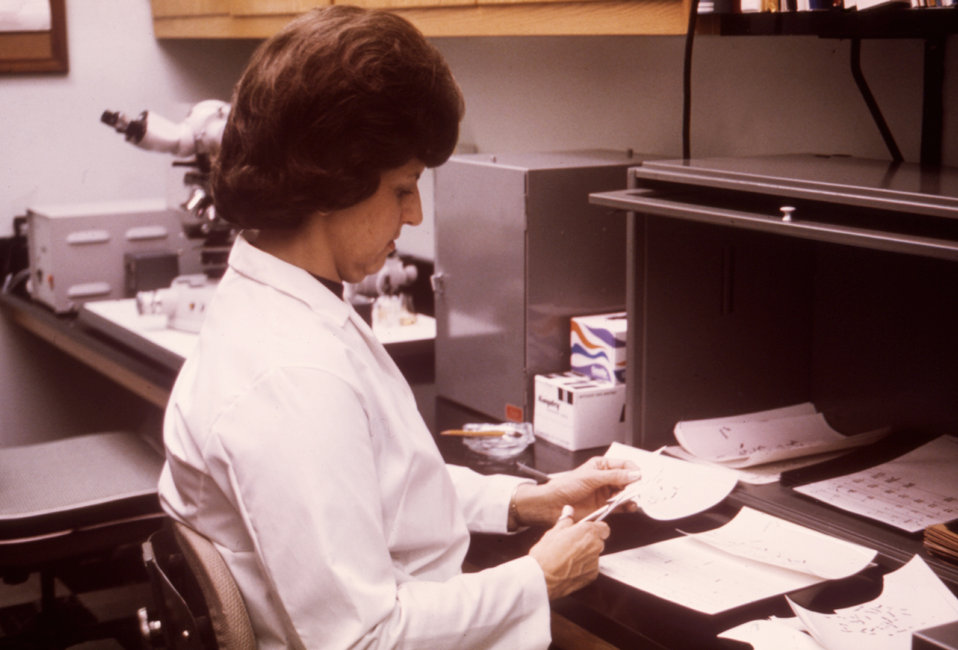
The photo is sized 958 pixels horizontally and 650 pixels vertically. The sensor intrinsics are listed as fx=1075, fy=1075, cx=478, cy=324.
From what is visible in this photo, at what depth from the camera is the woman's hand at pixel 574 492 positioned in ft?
4.51

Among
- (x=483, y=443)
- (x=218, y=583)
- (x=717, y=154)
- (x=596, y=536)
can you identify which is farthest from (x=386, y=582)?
(x=717, y=154)

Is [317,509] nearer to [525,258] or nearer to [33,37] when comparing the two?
[525,258]

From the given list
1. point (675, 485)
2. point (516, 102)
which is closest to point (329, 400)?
point (675, 485)

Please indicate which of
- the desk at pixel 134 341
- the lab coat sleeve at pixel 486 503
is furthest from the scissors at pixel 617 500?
the desk at pixel 134 341

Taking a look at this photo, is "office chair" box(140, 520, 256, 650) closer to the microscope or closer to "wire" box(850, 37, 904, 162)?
"wire" box(850, 37, 904, 162)

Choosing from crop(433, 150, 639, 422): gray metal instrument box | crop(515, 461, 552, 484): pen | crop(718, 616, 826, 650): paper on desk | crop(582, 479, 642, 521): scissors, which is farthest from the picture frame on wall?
crop(718, 616, 826, 650): paper on desk

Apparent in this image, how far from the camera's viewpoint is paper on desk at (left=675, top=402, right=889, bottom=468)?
150cm

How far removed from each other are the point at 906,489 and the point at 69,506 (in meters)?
1.51

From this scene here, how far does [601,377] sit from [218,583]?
0.83 meters

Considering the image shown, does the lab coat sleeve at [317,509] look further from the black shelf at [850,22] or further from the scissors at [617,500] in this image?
the black shelf at [850,22]

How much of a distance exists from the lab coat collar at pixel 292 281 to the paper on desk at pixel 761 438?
601 mm

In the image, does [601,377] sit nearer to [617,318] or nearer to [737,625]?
[617,318]

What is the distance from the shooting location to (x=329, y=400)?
1024 millimetres

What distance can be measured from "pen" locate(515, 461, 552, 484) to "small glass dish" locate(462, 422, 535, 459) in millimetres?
49
